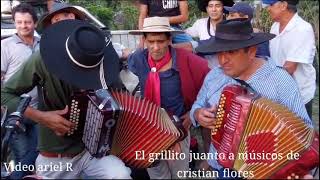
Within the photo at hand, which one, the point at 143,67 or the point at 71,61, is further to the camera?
the point at 143,67

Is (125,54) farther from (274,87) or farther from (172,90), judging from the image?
(274,87)

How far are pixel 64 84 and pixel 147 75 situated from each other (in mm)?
842

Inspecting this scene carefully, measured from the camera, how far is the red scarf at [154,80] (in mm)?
3736

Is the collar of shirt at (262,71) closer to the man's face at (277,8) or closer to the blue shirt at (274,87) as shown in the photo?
the blue shirt at (274,87)

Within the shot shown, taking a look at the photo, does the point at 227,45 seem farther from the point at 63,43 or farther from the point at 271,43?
the point at 271,43

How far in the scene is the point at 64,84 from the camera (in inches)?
123

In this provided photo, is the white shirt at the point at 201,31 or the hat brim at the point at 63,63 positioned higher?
the hat brim at the point at 63,63

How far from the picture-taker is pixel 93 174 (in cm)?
318

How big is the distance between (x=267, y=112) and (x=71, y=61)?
1126 mm

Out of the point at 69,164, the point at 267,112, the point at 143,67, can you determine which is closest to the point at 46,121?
the point at 69,164

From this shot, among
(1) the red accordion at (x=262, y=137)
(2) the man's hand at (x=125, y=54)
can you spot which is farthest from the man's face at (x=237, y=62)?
(2) the man's hand at (x=125, y=54)

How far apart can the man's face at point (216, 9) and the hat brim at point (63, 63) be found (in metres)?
1.86

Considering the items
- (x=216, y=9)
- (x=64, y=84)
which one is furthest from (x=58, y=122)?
(x=216, y=9)

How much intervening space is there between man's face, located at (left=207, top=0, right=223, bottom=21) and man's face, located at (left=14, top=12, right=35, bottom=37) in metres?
1.60
